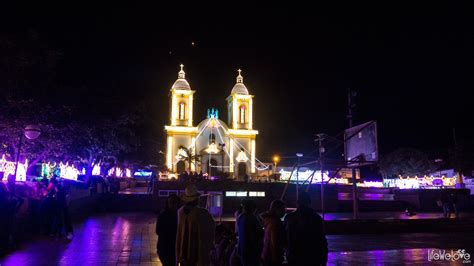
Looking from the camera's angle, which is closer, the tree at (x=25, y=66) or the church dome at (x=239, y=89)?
the tree at (x=25, y=66)

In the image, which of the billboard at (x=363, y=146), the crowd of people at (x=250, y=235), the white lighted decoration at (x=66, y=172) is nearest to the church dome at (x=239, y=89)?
the white lighted decoration at (x=66, y=172)

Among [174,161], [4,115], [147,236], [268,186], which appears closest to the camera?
[147,236]

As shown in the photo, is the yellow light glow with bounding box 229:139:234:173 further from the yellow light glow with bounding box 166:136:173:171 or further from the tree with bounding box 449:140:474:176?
the tree with bounding box 449:140:474:176

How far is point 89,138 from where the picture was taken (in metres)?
27.6

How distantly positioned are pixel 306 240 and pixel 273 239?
2.69 feet

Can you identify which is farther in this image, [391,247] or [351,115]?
[351,115]

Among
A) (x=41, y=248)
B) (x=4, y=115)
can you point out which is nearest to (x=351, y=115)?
(x=41, y=248)

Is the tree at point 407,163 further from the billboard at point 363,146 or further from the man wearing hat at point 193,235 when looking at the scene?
the man wearing hat at point 193,235

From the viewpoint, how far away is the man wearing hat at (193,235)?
215 inches

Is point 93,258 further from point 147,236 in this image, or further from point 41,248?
point 147,236

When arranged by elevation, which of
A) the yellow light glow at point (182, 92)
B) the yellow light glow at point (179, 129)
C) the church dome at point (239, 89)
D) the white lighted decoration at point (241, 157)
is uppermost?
the church dome at point (239, 89)

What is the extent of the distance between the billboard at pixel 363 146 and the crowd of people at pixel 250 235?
25.5 ft

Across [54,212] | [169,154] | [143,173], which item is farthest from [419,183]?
[143,173]

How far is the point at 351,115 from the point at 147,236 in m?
8.20
